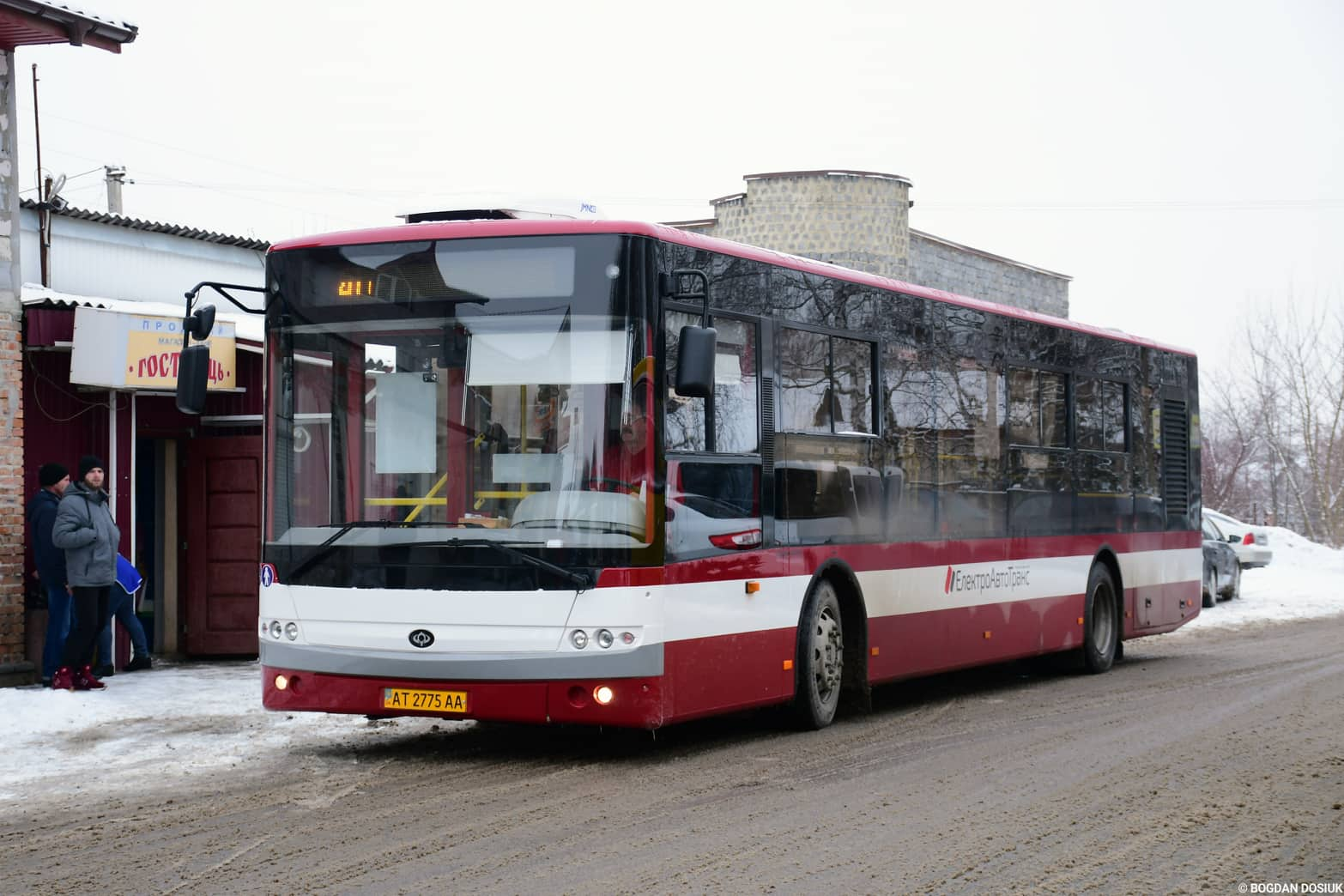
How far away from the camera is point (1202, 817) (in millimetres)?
8125

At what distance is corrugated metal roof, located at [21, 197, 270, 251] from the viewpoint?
1995cm

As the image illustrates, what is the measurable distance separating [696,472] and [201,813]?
11.4 feet

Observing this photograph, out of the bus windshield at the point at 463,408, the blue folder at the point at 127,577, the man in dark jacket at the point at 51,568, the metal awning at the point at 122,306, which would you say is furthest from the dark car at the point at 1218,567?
the bus windshield at the point at 463,408

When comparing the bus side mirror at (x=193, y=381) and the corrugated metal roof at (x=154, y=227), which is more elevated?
the corrugated metal roof at (x=154, y=227)

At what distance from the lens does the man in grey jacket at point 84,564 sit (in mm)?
13539

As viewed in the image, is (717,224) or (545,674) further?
(717,224)

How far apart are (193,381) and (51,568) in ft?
14.4

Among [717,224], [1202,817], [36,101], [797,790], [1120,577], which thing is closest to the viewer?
[1202,817]

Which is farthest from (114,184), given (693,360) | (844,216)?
(693,360)

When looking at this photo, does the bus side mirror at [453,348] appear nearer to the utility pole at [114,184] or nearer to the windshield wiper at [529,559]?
the windshield wiper at [529,559]

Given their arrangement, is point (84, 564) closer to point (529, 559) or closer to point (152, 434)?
point (152, 434)

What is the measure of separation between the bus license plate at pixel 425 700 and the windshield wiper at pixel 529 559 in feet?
2.79

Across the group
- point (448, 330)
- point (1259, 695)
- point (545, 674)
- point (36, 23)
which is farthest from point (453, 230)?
point (1259, 695)

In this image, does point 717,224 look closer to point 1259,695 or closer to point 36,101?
point 36,101
